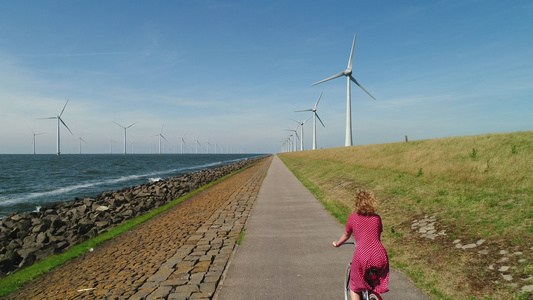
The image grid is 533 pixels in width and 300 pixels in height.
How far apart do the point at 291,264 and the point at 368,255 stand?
3.20 meters

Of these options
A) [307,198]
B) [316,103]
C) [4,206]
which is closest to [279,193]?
[307,198]

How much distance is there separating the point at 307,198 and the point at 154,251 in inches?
362

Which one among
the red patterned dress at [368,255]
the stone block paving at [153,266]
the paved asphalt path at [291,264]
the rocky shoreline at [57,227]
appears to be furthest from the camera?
the rocky shoreline at [57,227]

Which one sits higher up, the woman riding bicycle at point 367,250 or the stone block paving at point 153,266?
the woman riding bicycle at point 367,250

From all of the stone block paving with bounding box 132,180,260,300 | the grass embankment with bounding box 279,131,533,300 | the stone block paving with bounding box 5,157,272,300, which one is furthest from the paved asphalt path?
the grass embankment with bounding box 279,131,533,300

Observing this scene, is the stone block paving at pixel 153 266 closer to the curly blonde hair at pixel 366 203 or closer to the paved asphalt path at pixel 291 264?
the paved asphalt path at pixel 291 264

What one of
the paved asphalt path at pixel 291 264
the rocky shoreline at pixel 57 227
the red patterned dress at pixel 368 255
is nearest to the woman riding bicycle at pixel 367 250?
the red patterned dress at pixel 368 255

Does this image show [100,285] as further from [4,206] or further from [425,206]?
[4,206]

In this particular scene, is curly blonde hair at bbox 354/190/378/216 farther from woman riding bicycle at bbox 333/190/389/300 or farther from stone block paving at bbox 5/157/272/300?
stone block paving at bbox 5/157/272/300

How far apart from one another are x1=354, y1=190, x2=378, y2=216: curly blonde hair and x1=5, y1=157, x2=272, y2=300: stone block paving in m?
3.04

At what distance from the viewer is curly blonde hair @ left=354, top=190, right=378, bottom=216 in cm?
387

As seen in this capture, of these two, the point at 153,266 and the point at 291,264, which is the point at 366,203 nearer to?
the point at 291,264

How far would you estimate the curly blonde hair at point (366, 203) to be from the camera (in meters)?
3.87

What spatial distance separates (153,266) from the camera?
23.1 ft
